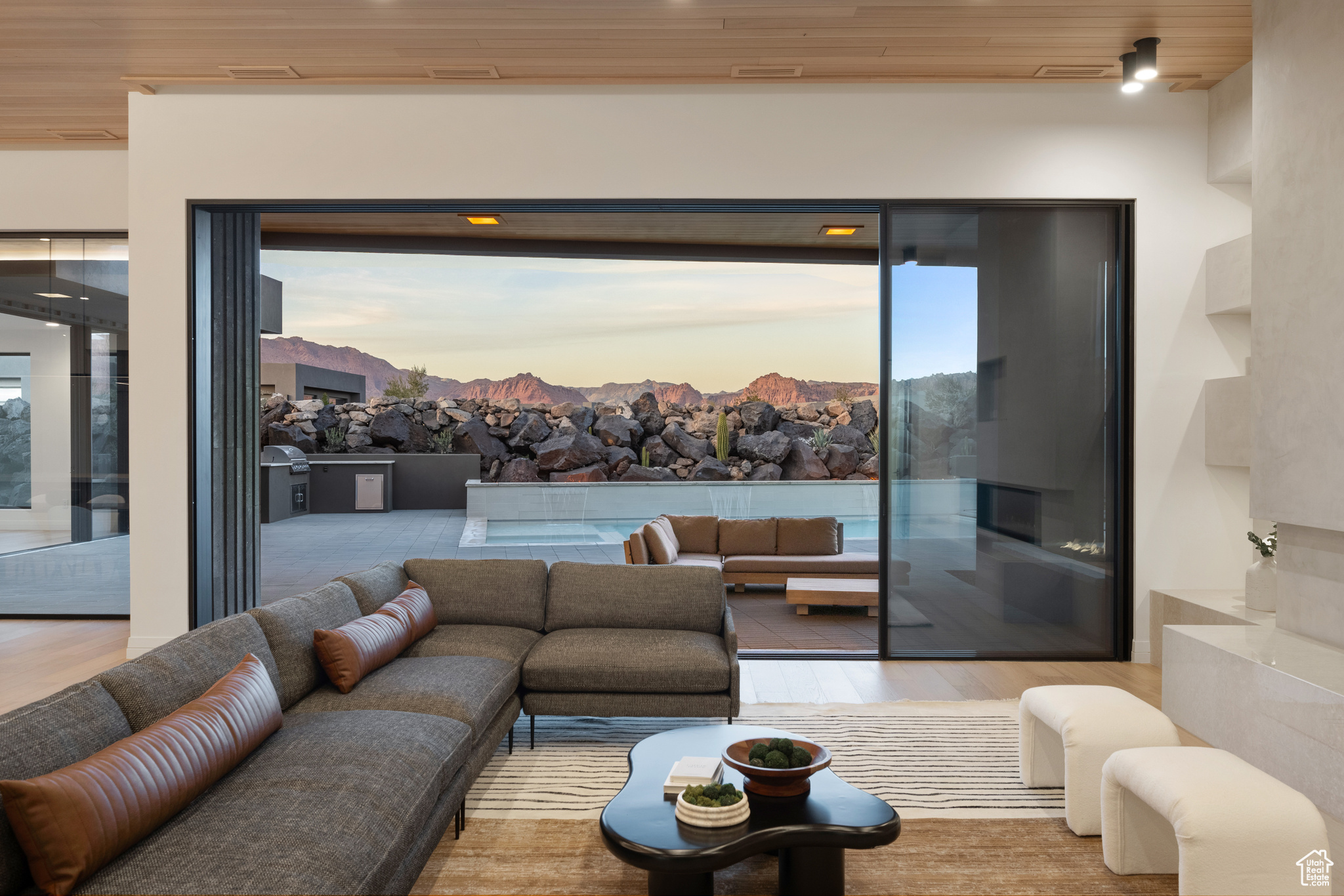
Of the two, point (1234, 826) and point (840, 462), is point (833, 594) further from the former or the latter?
point (840, 462)

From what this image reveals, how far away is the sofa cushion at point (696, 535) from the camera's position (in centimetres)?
709

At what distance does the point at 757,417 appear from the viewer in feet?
52.6

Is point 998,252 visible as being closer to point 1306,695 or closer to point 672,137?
point 672,137

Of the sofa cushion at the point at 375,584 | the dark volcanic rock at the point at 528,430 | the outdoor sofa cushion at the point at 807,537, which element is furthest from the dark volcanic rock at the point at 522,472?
the sofa cushion at the point at 375,584

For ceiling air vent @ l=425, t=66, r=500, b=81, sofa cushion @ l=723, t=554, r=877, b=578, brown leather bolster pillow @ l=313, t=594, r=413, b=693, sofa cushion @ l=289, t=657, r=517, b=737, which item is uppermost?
ceiling air vent @ l=425, t=66, r=500, b=81

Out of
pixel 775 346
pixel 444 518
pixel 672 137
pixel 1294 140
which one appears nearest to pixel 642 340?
pixel 775 346

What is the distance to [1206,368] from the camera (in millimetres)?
4543

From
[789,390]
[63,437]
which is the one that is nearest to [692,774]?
[63,437]

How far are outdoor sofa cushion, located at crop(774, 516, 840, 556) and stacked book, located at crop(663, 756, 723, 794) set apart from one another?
472 centimetres

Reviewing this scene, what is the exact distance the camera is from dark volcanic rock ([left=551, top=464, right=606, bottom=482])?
14867 millimetres

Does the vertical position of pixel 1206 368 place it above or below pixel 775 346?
below

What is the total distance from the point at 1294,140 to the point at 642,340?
42.3 ft

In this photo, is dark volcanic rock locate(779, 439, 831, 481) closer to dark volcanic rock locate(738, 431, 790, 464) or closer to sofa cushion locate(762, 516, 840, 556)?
dark volcanic rock locate(738, 431, 790, 464)

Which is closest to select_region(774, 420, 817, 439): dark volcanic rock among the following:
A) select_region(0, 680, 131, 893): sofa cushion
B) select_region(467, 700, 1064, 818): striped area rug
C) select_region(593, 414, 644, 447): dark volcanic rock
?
select_region(593, 414, 644, 447): dark volcanic rock
